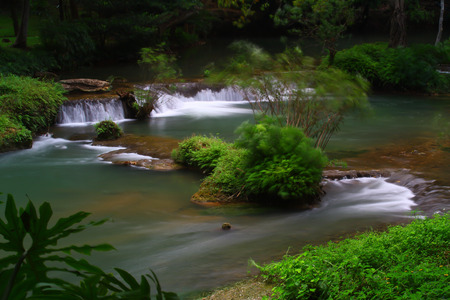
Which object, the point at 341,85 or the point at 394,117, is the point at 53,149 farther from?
the point at 394,117

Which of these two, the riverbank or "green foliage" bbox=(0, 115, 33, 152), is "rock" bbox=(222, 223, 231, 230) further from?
"green foliage" bbox=(0, 115, 33, 152)

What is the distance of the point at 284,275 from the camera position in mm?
4469

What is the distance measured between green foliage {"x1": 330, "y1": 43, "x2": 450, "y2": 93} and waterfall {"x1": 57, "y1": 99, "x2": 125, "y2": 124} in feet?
30.9

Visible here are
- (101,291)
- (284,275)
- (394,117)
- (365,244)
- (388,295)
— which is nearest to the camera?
(101,291)

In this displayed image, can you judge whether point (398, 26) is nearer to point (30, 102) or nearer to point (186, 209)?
→ point (30, 102)

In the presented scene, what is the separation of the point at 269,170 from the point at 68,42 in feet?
56.2

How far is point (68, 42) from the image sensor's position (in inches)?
877

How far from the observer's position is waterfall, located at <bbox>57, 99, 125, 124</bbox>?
15.3m

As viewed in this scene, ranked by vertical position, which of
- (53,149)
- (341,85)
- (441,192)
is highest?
(341,85)

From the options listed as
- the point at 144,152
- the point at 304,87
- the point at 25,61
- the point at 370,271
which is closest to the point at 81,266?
the point at 370,271

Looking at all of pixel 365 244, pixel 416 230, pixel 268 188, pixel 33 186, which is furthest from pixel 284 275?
pixel 33 186

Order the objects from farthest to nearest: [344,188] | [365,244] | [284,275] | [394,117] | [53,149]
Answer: [394,117] → [53,149] → [344,188] → [365,244] → [284,275]

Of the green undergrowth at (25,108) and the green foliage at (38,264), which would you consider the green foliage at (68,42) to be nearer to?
the green undergrowth at (25,108)

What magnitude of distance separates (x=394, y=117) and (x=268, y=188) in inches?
348
